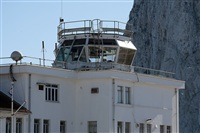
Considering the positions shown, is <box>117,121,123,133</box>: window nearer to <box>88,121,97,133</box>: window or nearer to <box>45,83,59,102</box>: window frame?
<box>88,121,97,133</box>: window

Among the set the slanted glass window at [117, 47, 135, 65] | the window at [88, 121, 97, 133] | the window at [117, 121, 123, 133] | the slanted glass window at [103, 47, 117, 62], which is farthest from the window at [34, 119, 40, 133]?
the slanted glass window at [117, 47, 135, 65]

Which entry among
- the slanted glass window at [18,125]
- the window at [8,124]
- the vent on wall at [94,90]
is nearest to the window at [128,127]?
the vent on wall at [94,90]

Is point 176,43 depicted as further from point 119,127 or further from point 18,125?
point 18,125

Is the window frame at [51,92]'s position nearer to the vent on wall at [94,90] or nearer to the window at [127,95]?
the vent on wall at [94,90]

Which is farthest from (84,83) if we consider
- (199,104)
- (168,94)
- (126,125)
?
(199,104)

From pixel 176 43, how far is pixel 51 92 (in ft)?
417

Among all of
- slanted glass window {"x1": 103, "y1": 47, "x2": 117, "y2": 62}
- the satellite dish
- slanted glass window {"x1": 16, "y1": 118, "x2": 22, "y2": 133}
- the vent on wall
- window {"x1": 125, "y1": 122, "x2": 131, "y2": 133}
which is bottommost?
window {"x1": 125, "y1": 122, "x2": 131, "y2": 133}

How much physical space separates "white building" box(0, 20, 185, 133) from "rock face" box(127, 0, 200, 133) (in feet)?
355

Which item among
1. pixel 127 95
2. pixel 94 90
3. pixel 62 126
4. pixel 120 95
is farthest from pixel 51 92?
pixel 127 95

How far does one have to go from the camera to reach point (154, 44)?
572 feet

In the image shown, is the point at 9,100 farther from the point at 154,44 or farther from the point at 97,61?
the point at 154,44

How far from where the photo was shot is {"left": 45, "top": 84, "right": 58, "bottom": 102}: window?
134 ft

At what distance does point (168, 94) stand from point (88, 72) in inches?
327

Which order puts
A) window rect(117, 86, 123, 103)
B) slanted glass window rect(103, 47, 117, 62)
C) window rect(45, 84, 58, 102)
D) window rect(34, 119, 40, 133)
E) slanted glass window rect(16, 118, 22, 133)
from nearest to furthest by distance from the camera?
slanted glass window rect(16, 118, 22, 133)
window rect(34, 119, 40, 133)
window rect(45, 84, 58, 102)
window rect(117, 86, 123, 103)
slanted glass window rect(103, 47, 117, 62)
